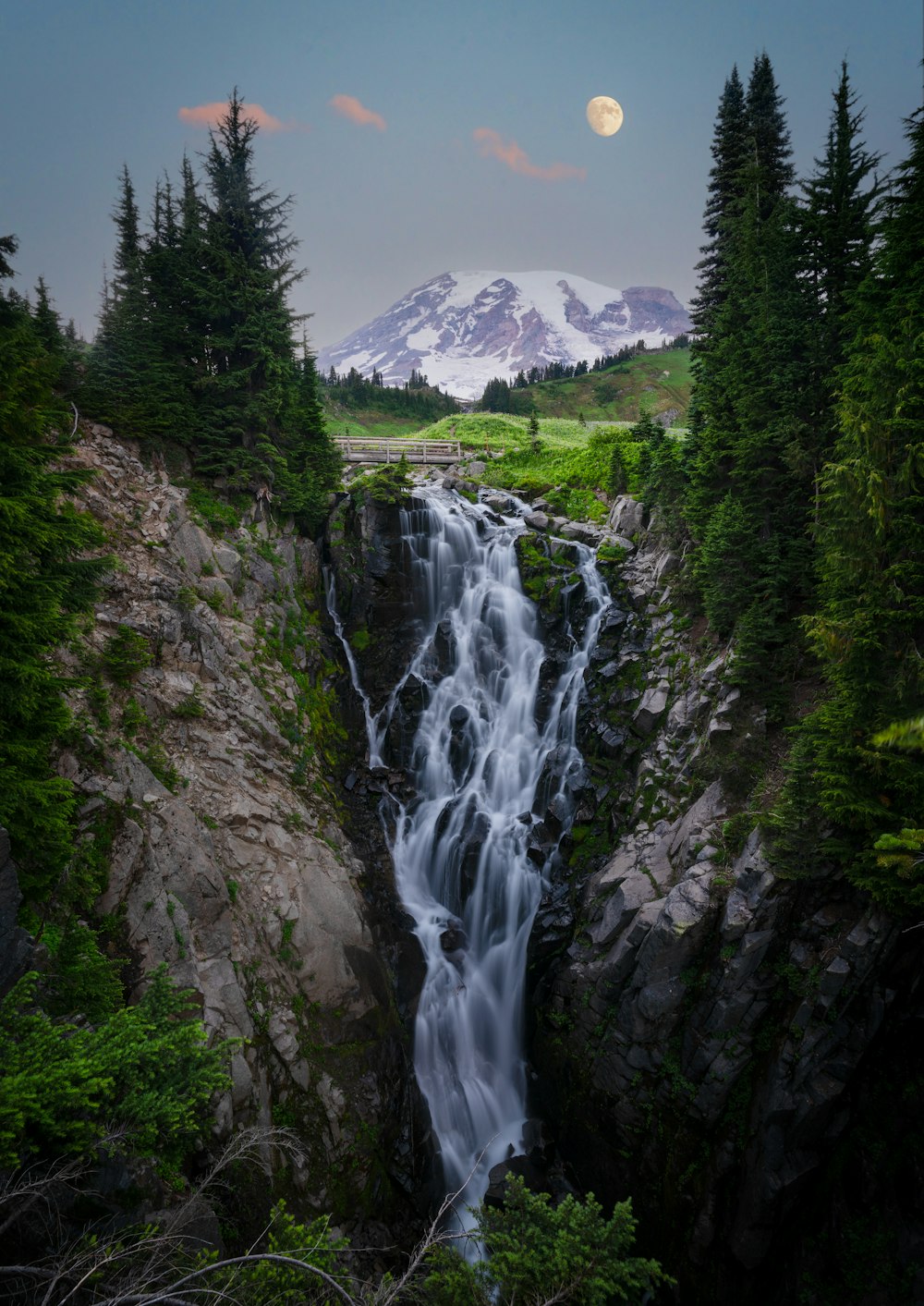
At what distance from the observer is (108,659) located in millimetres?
12664

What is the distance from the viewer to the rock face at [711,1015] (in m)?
10.5

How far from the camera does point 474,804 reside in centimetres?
1859

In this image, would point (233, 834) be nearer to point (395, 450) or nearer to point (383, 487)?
point (383, 487)

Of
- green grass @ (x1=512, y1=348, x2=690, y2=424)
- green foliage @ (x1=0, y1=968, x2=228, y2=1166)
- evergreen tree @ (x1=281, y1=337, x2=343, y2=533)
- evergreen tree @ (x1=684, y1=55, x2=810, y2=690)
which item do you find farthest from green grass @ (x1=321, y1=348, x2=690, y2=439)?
green foliage @ (x1=0, y1=968, x2=228, y2=1166)

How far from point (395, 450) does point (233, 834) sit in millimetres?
25013

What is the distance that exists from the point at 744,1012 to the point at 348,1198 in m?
8.98

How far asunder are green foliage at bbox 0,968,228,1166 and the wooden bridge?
92.8 ft

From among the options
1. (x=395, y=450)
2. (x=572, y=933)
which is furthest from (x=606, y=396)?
(x=572, y=933)

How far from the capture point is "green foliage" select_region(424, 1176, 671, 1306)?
22.9ft

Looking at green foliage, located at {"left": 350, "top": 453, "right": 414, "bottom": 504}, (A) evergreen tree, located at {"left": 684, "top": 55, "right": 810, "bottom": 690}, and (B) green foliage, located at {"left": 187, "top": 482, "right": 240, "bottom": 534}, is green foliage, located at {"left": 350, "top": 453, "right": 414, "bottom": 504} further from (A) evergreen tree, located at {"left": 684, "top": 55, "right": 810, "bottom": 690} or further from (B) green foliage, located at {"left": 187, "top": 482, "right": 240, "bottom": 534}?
(A) evergreen tree, located at {"left": 684, "top": 55, "right": 810, "bottom": 690}

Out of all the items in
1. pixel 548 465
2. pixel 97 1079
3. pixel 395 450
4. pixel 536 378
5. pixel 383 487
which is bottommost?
pixel 97 1079

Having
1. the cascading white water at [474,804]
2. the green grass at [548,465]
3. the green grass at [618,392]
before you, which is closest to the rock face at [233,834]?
the cascading white water at [474,804]

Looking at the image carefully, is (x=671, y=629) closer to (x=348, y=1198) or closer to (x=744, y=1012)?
(x=744, y=1012)

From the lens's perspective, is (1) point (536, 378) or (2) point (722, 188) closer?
(2) point (722, 188)
